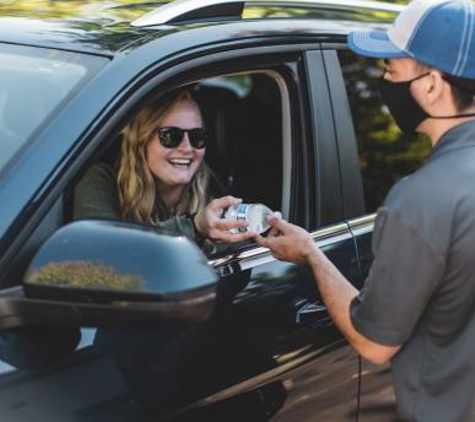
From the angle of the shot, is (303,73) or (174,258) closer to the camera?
(174,258)

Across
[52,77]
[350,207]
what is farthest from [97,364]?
[350,207]

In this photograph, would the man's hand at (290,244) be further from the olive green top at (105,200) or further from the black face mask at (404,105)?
the black face mask at (404,105)

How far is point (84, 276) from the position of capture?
2.04m

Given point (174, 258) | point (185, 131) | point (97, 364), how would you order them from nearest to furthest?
point (174, 258), point (97, 364), point (185, 131)

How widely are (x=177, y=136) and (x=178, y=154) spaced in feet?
0.18

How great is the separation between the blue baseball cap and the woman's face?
28.1 inches

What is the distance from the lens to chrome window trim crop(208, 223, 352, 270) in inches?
107

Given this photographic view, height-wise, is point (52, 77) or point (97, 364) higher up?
point (52, 77)

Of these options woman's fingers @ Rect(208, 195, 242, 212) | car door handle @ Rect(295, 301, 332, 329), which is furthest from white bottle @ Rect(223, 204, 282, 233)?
car door handle @ Rect(295, 301, 332, 329)

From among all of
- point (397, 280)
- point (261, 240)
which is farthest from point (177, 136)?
point (397, 280)

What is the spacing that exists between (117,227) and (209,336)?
502 mm

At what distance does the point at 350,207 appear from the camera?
312 cm

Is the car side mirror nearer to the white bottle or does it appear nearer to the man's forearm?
the man's forearm

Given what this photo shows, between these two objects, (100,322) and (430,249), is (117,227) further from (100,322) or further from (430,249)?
(430,249)
